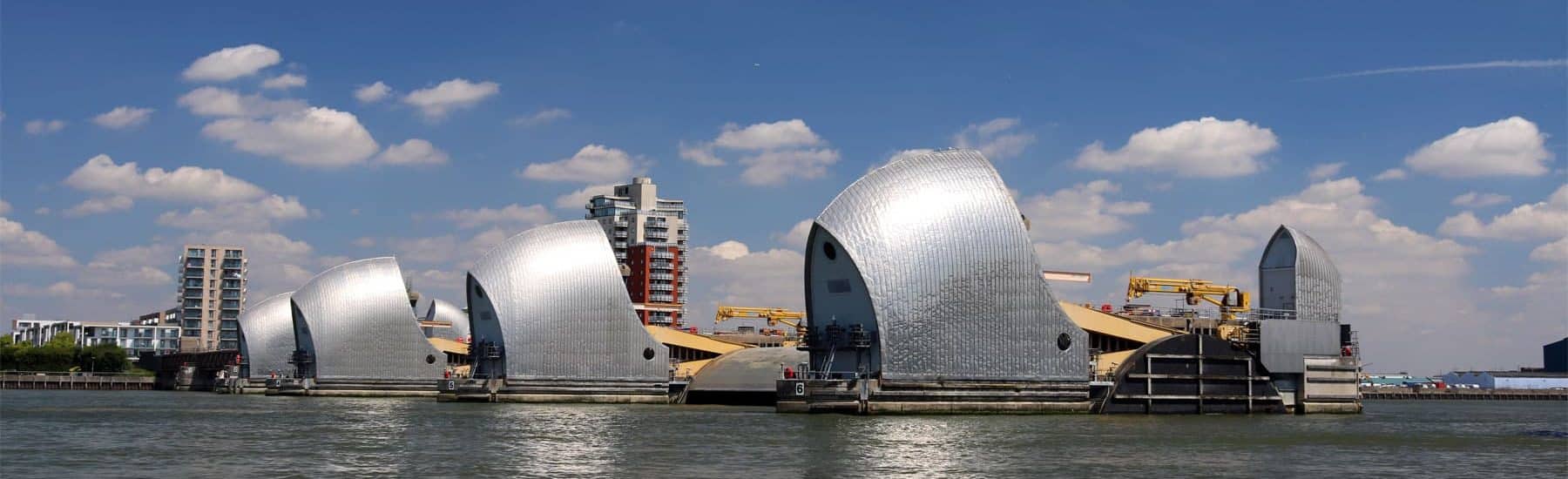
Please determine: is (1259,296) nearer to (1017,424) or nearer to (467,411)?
(1017,424)

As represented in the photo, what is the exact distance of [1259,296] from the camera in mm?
90000

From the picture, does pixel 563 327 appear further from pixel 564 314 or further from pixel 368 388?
pixel 368 388

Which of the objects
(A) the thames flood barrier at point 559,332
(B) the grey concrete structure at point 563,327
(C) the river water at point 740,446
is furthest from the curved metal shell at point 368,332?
(C) the river water at point 740,446

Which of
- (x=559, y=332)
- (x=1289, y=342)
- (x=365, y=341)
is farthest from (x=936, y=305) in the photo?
(x=365, y=341)

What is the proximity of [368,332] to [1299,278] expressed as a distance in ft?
216

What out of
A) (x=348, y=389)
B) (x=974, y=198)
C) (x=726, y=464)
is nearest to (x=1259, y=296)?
→ (x=974, y=198)

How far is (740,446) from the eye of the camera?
52438mm

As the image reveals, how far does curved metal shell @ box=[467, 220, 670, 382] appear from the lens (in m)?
96.4

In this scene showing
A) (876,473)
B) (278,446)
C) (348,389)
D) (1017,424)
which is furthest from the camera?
(348,389)

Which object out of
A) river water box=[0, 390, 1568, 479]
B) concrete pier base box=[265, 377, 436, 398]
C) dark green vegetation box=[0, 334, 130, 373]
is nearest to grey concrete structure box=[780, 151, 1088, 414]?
river water box=[0, 390, 1568, 479]

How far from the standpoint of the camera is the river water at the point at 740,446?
43906 millimetres

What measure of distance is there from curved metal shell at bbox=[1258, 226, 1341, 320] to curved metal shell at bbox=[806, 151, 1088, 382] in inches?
674

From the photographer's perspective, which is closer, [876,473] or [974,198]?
[876,473]

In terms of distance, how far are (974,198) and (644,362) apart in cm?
3062
